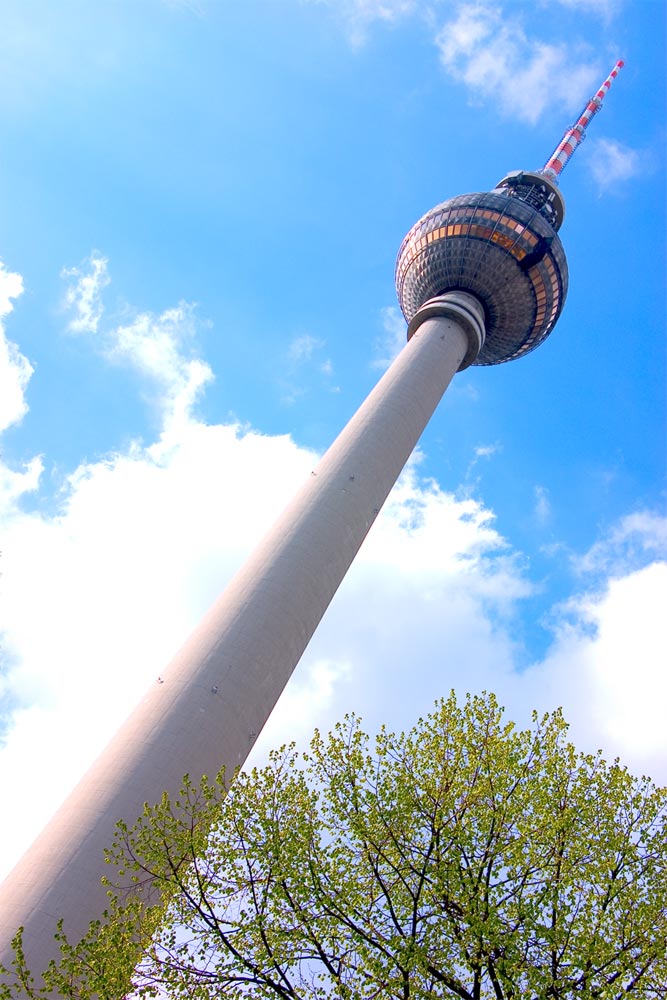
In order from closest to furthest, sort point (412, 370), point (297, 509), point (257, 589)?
point (257, 589)
point (297, 509)
point (412, 370)

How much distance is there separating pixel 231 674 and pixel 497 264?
4416 cm

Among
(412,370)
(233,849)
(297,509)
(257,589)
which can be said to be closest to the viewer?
(233,849)

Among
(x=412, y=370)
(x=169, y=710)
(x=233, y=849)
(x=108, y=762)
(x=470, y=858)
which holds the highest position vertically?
(x=412, y=370)

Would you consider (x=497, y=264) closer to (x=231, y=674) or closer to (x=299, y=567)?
(x=299, y=567)

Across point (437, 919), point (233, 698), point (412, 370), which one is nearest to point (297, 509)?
point (233, 698)

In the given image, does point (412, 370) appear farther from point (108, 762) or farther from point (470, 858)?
point (470, 858)

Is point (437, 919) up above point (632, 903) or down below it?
below

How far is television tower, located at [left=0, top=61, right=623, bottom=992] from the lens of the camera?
21.5m

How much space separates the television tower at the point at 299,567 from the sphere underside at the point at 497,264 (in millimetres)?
117

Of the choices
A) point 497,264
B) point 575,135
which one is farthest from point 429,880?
point 575,135

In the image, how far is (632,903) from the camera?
13.9m

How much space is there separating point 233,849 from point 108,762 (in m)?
11.1

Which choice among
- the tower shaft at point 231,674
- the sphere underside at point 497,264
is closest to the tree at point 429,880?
the tower shaft at point 231,674

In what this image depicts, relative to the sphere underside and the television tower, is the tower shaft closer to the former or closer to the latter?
the television tower
